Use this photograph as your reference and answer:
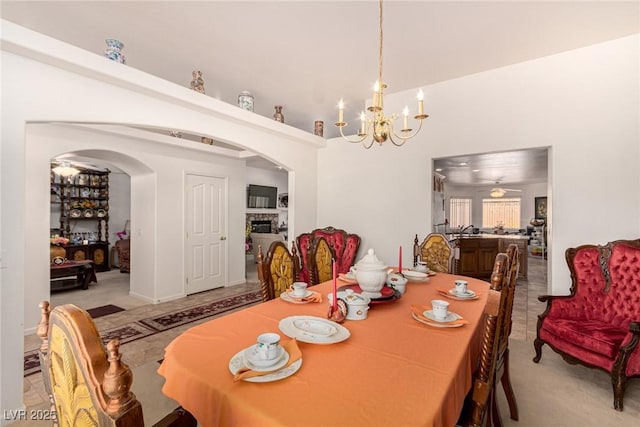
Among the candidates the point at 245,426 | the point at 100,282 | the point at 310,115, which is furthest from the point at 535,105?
the point at 100,282

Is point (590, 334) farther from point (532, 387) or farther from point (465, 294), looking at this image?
point (465, 294)

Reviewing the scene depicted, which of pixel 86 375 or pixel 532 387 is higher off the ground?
pixel 86 375

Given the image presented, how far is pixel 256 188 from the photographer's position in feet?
24.8

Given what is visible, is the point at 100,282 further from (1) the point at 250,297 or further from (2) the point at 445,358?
(2) the point at 445,358

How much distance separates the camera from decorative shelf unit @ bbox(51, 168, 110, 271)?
6500 millimetres

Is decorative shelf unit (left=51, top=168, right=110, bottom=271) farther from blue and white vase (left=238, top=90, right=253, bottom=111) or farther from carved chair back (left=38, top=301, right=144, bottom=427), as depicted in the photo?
carved chair back (left=38, top=301, right=144, bottom=427)

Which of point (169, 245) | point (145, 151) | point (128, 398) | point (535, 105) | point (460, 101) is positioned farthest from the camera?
point (169, 245)

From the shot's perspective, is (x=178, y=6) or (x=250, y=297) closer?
(x=178, y=6)

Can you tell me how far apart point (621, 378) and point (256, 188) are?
692 cm

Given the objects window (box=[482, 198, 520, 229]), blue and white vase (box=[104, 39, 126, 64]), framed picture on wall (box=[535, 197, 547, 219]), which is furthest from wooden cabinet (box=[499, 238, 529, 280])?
blue and white vase (box=[104, 39, 126, 64])

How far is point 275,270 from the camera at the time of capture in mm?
2232

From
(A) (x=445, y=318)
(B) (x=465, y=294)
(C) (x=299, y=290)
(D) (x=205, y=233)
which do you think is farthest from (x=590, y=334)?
(D) (x=205, y=233)

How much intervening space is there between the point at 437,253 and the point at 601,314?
1411 mm

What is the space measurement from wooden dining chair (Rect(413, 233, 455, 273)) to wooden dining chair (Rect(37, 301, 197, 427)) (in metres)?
3.06
